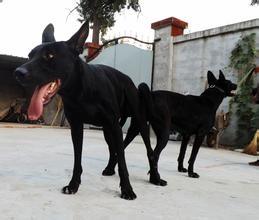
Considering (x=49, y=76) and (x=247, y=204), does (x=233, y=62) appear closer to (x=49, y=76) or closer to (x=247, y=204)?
(x=247, y=204)

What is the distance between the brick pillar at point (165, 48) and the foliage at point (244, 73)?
8.71 ft

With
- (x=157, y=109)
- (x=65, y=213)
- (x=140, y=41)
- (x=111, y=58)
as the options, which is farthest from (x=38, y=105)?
(x=111, y=58)

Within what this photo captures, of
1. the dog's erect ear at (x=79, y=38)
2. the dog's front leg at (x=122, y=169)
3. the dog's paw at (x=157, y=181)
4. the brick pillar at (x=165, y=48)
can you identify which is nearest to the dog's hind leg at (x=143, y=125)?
the dog's paw at (x=157, y=181)

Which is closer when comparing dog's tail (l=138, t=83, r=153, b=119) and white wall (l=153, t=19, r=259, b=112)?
dog's tail (l=138, t=83, r=153, b=119)

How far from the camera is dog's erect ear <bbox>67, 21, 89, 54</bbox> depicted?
3207 mm

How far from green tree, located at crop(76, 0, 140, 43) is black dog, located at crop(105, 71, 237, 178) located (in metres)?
15.7

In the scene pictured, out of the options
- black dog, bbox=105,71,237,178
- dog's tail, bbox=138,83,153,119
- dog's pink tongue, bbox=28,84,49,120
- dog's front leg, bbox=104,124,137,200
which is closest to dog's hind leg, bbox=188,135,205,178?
black dog, bbox=105,71,237,178

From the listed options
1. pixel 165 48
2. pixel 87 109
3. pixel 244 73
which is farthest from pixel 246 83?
pixel 87 109

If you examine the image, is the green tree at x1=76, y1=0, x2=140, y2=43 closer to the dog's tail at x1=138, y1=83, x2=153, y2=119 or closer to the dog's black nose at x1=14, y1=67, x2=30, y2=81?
the dog's tail at x1=138, y1=83, x2=153, y2=119

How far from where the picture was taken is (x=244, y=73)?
10.4 metres

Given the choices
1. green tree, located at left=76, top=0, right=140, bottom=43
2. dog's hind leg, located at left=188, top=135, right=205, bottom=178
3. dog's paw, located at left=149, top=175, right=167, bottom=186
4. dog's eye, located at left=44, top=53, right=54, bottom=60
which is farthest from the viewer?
green tree, located at left=76, top=0, right=140, bottom=43

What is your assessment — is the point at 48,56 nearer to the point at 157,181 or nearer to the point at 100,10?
the point at 157,181

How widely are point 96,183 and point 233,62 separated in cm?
751

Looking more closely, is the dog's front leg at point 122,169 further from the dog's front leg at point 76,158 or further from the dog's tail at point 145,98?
the dog's tail at point 145,98
